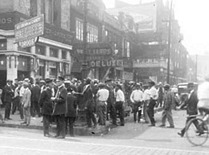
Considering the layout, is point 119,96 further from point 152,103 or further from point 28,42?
point 28,42

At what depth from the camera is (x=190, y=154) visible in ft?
25.2

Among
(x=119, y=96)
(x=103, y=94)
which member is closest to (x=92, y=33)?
(x=119, y=96)

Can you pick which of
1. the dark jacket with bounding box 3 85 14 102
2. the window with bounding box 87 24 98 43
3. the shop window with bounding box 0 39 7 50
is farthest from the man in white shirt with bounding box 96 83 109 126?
the window with bounding box 87 24 98 43

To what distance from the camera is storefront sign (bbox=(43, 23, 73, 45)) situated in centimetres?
2163

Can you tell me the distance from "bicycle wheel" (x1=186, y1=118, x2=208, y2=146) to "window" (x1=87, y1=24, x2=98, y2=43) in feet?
66.0

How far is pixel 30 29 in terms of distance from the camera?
15.2 meters

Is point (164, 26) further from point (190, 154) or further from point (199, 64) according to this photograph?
point (199, 64)

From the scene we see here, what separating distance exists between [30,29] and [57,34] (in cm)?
791

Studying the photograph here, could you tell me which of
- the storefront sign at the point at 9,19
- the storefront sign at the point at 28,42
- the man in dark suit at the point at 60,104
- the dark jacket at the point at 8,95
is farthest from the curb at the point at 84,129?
the storefront sign at the point at 9,19

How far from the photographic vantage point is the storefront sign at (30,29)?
14.7m

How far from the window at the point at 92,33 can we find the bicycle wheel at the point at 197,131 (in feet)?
66.0

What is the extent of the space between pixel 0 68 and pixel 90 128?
10.3 meters

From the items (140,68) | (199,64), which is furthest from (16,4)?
(199,64)

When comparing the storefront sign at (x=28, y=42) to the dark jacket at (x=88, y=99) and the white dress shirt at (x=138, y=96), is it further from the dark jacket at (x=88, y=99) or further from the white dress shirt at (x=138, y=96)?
the white dress shirt at (x=138, y=96)
